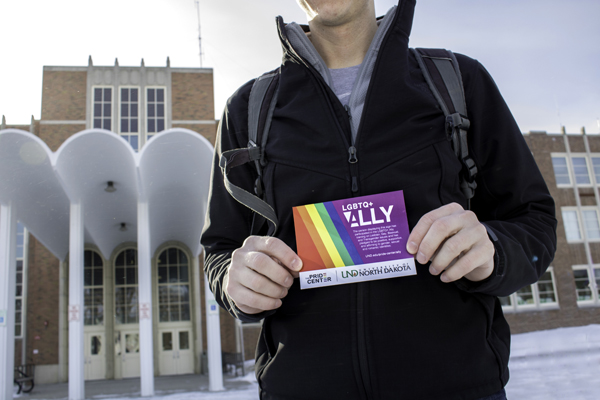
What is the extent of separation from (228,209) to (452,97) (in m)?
0.81

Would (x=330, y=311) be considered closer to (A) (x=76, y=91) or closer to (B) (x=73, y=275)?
(B) (x=73, y=275)

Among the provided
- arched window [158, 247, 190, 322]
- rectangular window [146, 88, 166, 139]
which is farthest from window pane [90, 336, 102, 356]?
rectangular window [146, 88, 166, 139]

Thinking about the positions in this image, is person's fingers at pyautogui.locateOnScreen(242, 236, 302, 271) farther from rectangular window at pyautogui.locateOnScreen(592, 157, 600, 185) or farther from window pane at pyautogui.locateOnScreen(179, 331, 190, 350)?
rectangular window at pyautogui.locateOnScreen(592, 157, 600, 185)

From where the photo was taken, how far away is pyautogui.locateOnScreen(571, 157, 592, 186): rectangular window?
28405 mm

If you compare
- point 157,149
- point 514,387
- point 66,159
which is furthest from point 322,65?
point 66,159

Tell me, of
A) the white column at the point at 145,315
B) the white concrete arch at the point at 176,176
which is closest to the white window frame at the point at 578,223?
the white concrete arch at the point at 176,176

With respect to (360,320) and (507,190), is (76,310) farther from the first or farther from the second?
(507,190)

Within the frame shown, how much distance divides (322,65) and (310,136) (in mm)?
321

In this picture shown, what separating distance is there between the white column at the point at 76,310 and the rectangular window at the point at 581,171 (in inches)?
1121

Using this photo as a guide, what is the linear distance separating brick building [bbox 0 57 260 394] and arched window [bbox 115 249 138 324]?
0.14 ft

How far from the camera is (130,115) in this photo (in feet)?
71.7

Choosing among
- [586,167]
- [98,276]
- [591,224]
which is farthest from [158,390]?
[586,167]

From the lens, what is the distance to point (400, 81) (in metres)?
1.33

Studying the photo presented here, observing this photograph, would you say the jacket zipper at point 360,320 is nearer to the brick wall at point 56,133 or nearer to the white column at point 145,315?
the white column at point 145,315
